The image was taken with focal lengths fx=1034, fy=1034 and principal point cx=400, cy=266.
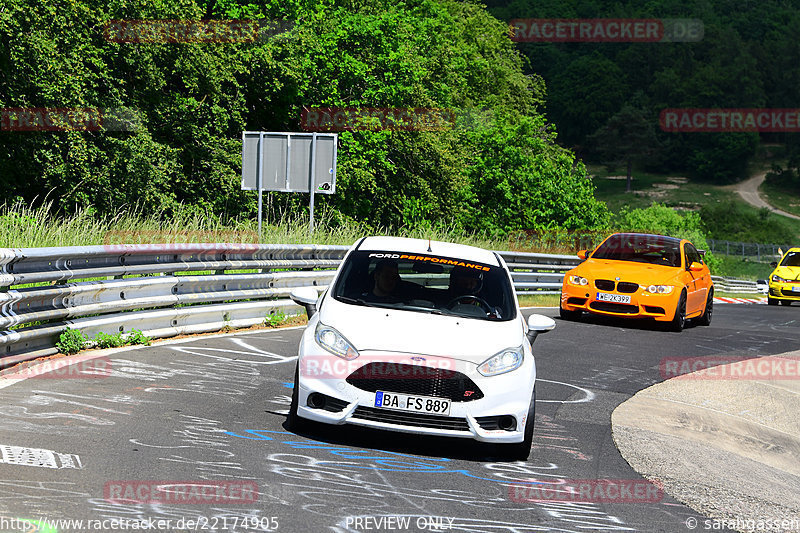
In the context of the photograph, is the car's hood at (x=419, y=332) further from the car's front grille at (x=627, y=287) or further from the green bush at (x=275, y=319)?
the car's front grille at (x=627, y=287)

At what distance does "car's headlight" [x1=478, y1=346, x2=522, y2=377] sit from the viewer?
6961 millimetres

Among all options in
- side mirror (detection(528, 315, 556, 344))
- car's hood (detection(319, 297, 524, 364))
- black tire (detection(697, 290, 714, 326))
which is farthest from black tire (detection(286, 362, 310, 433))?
black tire (detection(697, 290, 714, 326))

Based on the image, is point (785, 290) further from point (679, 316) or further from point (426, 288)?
point (426, 288)

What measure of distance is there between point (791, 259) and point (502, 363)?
2876 centimetres

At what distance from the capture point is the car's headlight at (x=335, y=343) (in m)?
6.91

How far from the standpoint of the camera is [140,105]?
32469mm

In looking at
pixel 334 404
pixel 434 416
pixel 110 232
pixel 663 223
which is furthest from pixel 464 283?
pixel 663 223

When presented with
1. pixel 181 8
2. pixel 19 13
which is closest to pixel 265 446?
pixel 19 13

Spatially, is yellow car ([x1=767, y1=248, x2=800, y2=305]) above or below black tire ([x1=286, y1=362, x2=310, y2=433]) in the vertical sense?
below

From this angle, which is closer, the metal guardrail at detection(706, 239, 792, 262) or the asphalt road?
the asphalt road

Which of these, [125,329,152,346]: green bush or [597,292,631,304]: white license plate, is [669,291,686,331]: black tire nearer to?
[597,292,631,304]: white license plate

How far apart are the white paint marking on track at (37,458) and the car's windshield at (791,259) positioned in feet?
100

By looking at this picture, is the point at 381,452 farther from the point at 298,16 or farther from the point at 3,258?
the point at 298,16

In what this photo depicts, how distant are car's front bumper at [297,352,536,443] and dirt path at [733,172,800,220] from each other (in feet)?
470
